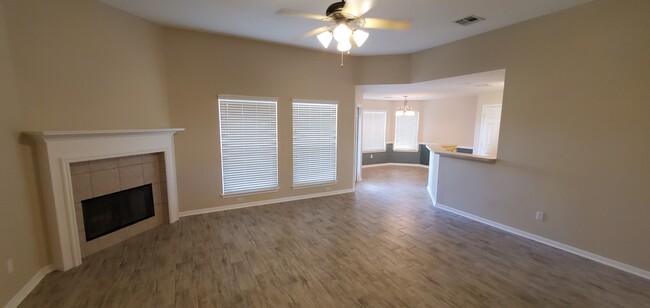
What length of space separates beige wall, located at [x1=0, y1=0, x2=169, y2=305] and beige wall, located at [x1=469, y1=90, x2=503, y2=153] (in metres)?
8.03

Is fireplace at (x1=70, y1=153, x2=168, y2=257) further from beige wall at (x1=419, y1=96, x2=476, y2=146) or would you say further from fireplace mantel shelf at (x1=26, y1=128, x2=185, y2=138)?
beige wall at (x1=419, y1=96, x2=476, y2=146)

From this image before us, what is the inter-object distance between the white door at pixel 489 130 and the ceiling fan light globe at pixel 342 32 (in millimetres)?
6286

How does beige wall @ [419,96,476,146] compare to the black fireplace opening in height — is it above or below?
above

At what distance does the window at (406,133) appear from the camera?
32.1 feet

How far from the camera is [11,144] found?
7.77 ft

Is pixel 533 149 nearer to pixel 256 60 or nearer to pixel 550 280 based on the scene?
pixel 550 280

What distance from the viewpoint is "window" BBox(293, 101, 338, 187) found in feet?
17.5

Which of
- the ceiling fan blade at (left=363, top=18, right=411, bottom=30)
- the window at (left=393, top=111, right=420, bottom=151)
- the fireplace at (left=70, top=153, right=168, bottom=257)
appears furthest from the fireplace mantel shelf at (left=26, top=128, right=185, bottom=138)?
the window at (left=393, top=111, right=420, bottom=151)

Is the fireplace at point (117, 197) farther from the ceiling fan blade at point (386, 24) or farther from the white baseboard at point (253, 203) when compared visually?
the ceiling fan blade at point (386, 24)

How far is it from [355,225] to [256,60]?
11.4 ft

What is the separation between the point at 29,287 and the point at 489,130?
9.15 metres

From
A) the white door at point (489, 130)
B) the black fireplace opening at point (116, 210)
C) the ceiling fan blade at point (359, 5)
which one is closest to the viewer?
the ceiling fan blade at point (359, 5)

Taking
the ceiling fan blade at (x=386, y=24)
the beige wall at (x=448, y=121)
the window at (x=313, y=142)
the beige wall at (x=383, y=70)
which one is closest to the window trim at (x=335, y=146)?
the window at (x=313, y=142)

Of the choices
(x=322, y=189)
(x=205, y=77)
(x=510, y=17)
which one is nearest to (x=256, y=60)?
(x=205, y=77)
